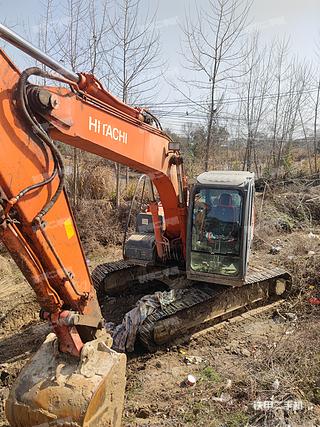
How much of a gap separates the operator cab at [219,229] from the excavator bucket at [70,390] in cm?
253

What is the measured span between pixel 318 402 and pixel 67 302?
8.55 ft

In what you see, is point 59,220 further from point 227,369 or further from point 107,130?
point 227,369

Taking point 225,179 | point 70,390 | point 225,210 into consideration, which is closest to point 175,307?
point 225,210

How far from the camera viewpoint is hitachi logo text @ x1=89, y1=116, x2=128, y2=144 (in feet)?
11.5

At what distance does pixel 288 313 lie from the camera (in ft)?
19.9

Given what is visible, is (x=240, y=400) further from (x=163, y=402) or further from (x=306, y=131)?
(x=306, y=131)

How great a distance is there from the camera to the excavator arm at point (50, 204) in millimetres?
2721

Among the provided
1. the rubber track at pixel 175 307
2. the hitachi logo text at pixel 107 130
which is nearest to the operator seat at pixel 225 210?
the rubber track at pixel 175 307

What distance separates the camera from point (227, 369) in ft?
15.4

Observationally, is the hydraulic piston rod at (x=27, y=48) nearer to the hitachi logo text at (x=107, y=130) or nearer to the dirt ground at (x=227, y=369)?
the hitachi logo text at (x=107, y=130)

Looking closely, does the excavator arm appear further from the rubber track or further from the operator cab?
the operator cab

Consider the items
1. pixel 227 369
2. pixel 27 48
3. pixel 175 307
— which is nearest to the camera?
pixel 27 48

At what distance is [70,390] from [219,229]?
10.3ft

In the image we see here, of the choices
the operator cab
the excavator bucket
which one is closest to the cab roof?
the operator cab
